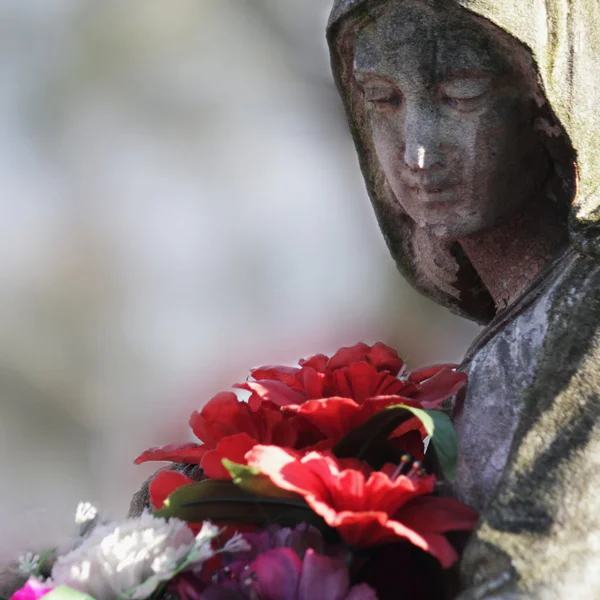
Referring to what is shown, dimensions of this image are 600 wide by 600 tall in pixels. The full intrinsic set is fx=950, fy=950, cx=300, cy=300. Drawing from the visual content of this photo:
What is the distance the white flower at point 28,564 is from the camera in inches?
45.4

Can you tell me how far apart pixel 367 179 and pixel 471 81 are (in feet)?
1.52

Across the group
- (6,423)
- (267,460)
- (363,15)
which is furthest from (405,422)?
(6,423)

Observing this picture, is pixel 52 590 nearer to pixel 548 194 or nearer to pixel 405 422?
pixel 405 422

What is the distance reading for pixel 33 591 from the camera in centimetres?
107

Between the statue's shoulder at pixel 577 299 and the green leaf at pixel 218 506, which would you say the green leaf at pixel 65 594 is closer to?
the green leaf at pixel 218 506

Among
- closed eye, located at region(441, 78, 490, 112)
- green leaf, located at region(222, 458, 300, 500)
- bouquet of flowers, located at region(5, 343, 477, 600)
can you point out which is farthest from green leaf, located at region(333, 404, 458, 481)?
closed eye, located at region(441, 78, 490, 112)

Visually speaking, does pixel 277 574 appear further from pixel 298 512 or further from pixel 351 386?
pixel 351 386

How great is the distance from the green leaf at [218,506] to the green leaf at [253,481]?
0.11ft

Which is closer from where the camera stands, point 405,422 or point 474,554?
point 474,554

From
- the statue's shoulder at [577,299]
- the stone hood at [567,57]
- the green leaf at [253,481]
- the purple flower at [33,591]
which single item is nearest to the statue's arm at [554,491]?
the statue's shoulder at [577,299]

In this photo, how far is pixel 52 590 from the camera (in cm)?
104

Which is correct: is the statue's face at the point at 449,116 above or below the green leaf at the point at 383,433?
above

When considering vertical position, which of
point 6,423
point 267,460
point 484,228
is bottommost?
point 6,423

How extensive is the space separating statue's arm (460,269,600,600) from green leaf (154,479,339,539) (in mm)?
256
